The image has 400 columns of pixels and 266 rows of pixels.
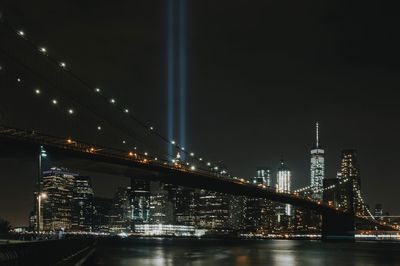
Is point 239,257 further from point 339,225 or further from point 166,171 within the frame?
point 339,225

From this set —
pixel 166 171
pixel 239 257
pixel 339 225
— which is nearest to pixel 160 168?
pixel 166 171

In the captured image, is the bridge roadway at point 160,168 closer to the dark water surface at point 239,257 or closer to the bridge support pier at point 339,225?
the bridge support pier at point 339,225

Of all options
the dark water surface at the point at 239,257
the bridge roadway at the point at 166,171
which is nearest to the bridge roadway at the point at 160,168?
the bridge roadway at the point at 166,171

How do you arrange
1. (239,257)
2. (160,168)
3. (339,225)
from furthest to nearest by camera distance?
1. (339,225)
2. (160,168)
3. (239,257)

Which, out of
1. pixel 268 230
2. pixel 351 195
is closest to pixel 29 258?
pixel 351 195

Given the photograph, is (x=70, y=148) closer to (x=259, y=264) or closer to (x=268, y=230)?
(x=259, y=264)

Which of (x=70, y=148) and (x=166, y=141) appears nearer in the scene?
(x=70, y=148)

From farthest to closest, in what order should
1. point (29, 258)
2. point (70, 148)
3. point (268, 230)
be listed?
point (268, 230) < point (70, 148) < point (29, 258)

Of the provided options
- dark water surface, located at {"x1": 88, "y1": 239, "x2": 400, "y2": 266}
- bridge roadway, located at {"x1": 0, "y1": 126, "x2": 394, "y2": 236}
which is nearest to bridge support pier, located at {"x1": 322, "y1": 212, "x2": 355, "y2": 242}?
bridge roadway, located at {"x1": 0, "y1": 126, "x2": 394, "y2": 236}
